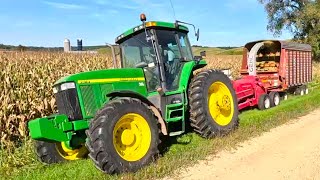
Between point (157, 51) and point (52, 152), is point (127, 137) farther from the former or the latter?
point (157, 51)

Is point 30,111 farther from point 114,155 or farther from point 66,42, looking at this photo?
point 66,42

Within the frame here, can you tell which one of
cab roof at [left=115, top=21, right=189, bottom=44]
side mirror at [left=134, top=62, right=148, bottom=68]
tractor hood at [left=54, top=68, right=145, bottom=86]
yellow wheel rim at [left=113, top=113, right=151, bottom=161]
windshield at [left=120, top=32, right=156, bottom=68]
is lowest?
yellow wheel rim at [left=113, top=113, right=151, bottom=161]

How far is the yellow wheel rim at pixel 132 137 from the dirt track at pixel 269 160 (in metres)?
0.73

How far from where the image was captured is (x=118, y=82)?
613 cm

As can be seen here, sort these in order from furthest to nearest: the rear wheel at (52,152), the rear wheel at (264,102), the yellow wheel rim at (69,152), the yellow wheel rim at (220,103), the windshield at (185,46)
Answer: the rear wheel at (264,102)
the yellow wheel rim at (220,103)
the windshield at (185,46)
the yellow wheel rim at (69,152)
the rear wheel at (52,152)

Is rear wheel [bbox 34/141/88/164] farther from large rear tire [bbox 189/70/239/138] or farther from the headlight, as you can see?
large rear tire [bbox 189/70/239/138]

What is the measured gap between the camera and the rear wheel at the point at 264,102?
10.5 metres

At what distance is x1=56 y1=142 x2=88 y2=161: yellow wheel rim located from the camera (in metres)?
6.41

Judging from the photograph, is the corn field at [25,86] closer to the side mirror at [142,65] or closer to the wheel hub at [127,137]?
the side mirror at [142,65]

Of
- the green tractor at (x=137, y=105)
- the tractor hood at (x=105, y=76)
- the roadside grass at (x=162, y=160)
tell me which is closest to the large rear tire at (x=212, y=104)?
the green tractor at (x=137, y=105)

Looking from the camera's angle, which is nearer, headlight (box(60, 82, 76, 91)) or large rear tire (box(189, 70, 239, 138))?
headlight (box(60, 82, 76, 91))

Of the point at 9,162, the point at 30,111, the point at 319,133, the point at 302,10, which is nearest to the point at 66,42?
the point at 30,111

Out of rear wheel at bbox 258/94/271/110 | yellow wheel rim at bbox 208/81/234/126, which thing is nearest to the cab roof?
yellow wheel rim at bbox 208/81/234/126

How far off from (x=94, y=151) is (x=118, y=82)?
4.76 feet
